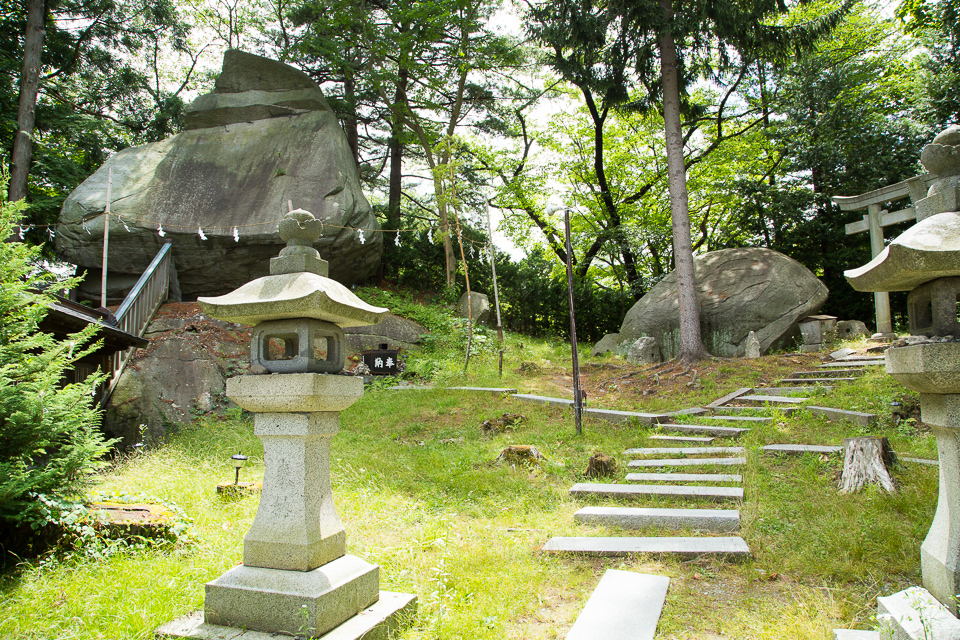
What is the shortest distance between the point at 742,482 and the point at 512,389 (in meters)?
5.30

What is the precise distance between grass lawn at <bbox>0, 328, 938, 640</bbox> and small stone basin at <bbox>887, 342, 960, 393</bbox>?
1.35m

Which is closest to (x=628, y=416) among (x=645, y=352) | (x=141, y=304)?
(x=645, y=352)

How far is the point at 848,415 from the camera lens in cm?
675

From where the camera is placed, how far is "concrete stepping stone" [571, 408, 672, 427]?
7811 mm

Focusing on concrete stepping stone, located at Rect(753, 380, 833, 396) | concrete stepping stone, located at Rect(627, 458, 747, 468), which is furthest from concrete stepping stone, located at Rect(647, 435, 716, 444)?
concrete stepping stone, located at Rect(753, 380, 833, 396)

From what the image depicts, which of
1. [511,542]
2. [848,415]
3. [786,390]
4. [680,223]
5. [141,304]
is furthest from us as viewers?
[680,223]

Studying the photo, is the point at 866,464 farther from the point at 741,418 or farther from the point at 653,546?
the point at 741,418

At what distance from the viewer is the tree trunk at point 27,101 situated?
12148mm

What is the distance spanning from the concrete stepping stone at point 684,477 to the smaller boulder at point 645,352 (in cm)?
733

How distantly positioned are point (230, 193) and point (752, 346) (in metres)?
12.8

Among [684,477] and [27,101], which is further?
[27,101]

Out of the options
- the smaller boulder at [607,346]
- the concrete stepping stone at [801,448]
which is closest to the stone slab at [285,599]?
the concrete stepping stone at [801,448]

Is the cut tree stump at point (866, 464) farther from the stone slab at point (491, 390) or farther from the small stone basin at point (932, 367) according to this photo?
the stone slab at point (491, 390)

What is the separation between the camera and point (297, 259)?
10.8 ft
